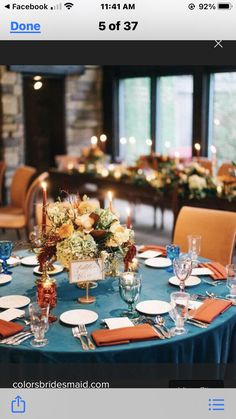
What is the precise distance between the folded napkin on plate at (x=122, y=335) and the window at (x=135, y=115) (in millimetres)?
6282

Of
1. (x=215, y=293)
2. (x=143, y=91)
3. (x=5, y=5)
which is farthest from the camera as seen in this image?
(x=143, y=91)

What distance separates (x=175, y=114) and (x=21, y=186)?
11.5ft

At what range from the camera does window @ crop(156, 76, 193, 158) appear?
7.59 m

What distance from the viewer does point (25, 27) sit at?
1565 mm

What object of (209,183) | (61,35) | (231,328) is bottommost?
(231,328)

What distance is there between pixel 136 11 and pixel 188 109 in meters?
6.21

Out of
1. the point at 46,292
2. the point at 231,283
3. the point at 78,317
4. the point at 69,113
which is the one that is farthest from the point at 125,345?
the point at 69,113

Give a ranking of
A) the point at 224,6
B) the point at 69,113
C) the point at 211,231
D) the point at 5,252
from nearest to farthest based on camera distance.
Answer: the point at 224,6 → the point at 5,252 → the point at 211,231 → the point at 69,113

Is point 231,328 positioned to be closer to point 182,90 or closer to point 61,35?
point 61,35

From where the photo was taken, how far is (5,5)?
153 centimetres

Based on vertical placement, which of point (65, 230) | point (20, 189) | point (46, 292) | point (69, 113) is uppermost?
point (69, 113)

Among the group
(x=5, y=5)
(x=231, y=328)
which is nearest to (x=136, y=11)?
(x=5, y=5)

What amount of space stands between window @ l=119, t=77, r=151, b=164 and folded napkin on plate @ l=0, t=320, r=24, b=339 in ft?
20.5

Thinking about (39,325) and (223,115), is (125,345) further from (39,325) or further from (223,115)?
(223,115)
